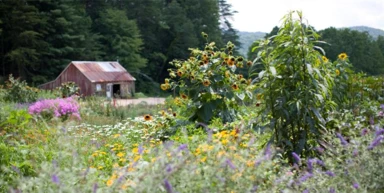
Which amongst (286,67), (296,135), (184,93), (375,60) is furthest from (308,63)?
(375,60)

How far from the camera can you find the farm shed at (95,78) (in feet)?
81.3

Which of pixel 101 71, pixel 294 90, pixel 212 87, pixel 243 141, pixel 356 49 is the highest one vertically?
pixel 356 49

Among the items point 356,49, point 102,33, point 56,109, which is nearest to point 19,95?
point 56,109

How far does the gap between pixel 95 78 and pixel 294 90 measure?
21.7m

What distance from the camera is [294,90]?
163 inches

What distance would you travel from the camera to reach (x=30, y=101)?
1467cm

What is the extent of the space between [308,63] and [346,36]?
5254 centimetres

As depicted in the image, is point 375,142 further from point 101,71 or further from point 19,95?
point 101,71

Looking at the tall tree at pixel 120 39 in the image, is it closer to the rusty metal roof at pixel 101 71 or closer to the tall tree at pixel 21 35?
the tall tree at pixel 21 35

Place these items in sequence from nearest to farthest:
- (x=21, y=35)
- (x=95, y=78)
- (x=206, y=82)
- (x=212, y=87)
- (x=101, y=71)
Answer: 1. (x=206, y=82)
2. (x=212, y=87)
3. (x=95, y=78)
4. (x=101, y=71)
5. (x=21, y=35)

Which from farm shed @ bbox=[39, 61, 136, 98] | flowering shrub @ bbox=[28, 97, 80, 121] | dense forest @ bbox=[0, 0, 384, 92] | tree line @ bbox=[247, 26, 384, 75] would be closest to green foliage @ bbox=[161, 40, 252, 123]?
flowering shrub @ bbox=[28, 97, 80, 121]

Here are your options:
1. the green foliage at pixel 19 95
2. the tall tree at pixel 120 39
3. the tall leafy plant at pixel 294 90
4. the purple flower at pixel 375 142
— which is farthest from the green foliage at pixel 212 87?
the tall tree at pixel 120 39

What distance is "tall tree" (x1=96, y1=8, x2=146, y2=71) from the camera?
3631 cm

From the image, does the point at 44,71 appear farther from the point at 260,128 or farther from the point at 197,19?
the point at 260,128
